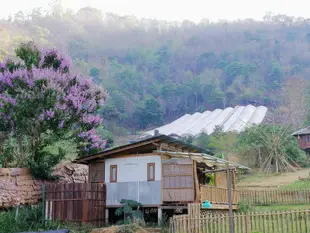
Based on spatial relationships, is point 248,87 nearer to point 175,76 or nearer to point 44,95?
point 175,76

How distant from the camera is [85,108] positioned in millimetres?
23422

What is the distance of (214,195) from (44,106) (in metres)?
9.64

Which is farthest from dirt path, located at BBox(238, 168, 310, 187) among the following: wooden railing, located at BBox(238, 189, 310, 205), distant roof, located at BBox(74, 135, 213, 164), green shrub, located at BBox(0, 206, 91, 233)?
green shrub, located at BBox(0, 206, 91, 233)

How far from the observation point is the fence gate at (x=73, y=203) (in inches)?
742

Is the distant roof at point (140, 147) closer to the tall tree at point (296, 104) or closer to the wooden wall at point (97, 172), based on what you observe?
the wooden wall at point (97, 172)

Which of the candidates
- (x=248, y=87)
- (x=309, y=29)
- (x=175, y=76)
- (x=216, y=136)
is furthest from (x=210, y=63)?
(x=216, y=136)

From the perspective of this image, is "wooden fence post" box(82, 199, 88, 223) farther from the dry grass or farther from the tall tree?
the tall tree

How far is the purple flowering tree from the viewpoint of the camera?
21.5 meters

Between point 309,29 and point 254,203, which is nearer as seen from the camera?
point 254,203

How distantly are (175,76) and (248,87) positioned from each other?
1193 inches

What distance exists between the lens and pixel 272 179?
125 ft

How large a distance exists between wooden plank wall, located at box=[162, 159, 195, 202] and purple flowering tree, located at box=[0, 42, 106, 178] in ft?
20.4

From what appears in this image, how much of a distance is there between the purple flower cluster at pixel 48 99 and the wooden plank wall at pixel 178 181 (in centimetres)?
616

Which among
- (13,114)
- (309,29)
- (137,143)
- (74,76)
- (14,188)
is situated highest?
(309,29)
